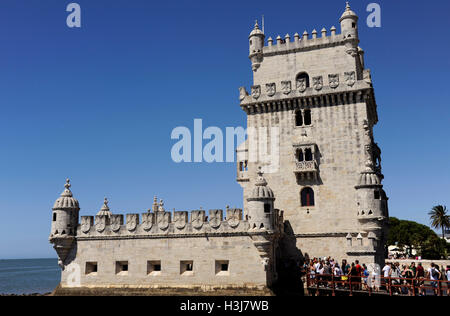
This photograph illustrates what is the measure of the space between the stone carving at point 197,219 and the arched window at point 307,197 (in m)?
8.99

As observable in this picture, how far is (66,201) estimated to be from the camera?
3206cm

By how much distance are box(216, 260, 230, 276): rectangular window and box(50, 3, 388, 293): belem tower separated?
7cm

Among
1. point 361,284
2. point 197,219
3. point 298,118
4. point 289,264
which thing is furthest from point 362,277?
point 298,118

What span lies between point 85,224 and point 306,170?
60.4ft

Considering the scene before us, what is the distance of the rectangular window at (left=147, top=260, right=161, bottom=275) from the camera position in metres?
29.9

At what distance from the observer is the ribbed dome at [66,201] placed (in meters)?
31.9

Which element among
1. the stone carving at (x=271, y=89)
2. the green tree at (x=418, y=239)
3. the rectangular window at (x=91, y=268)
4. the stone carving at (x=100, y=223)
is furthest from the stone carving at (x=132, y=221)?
the green tree at (x=418, y=239)

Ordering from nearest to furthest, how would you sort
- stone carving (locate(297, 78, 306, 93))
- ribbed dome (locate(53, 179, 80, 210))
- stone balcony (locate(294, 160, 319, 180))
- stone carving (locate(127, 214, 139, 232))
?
1. stone carving (locate(127, 214, 139, 232))
2. ribbed dome (locate(53, 179, 80, 210))
3. stone balcony (locate(294, 160, 319, 180))
4. stone carving (locate(297, 78, 306, 93))

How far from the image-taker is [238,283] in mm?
27688

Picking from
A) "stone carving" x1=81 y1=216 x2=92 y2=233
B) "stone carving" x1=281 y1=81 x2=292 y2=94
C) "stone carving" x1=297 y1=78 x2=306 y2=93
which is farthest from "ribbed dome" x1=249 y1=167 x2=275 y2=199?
"stone carving" x1=81 y1=216 x2=92 y2=233

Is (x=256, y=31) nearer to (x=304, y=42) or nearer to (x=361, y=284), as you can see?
(x=304, y=42)

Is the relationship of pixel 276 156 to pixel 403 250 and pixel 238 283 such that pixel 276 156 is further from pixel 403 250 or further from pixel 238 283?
pixel 403 250

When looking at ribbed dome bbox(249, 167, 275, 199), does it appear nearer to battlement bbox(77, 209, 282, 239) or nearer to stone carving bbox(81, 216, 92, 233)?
battlement bbox(77, 209, 282, 239)
